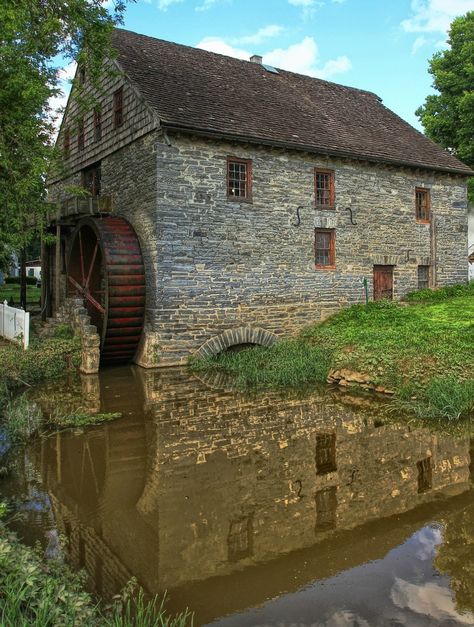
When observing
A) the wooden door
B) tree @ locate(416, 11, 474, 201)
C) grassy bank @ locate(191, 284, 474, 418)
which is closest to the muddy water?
grassy bank @ locate(191, 284, 474, 418)

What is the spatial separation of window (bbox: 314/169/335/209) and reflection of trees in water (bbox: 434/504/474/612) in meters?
12.2

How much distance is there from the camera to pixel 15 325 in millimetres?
13805

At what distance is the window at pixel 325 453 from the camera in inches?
262

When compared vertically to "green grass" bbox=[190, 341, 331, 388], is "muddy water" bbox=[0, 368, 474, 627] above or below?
below

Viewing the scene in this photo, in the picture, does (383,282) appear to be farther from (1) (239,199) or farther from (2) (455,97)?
(2) (455,97)

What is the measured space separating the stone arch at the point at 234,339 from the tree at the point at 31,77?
5.11 meters

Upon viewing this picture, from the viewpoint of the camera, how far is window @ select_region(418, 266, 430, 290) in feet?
62.7

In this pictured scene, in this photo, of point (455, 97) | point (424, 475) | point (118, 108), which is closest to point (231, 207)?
point (118, 108)

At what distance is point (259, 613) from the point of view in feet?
12.5

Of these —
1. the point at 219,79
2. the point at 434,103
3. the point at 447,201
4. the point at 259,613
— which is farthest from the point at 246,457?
the point at 434,103

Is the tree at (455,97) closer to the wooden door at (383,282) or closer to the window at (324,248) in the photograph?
the wooden door at (383,282)

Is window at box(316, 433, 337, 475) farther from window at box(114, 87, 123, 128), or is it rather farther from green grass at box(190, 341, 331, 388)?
window at box(114, 87, 123, 128)

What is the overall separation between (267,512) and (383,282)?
13.8 metres

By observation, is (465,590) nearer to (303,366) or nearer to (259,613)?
(259,613)
